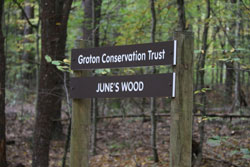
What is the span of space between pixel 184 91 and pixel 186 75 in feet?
0.53

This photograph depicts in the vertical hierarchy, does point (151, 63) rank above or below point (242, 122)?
above

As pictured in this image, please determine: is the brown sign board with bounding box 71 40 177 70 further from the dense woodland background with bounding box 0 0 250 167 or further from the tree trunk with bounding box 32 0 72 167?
the tree trunk with bounding box 32 0 72 167

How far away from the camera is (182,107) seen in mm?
2850

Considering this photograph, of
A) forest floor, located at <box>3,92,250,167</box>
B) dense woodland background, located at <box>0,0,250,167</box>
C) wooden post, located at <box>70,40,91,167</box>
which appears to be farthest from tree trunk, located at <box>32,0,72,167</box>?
wooden post, located at <box>70,40,91,167</box>

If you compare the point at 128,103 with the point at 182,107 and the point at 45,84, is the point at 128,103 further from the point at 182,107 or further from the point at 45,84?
the point at 182,107

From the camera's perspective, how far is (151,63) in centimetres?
306

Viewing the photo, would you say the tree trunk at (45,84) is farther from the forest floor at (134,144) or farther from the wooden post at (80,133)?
the wooden post at (80,133)

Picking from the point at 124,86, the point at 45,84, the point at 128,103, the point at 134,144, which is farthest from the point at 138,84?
the point at 128,103

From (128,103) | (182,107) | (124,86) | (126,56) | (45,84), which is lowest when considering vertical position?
(182,107)

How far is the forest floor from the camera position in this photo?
275 inches

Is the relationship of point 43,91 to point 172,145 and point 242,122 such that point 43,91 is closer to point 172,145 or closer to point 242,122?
point 172,145

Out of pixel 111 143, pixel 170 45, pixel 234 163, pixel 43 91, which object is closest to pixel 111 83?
pixel 170 45

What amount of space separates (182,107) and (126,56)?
2.82 feet

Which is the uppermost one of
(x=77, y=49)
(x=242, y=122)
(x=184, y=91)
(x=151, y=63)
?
(x=77, y=49)
